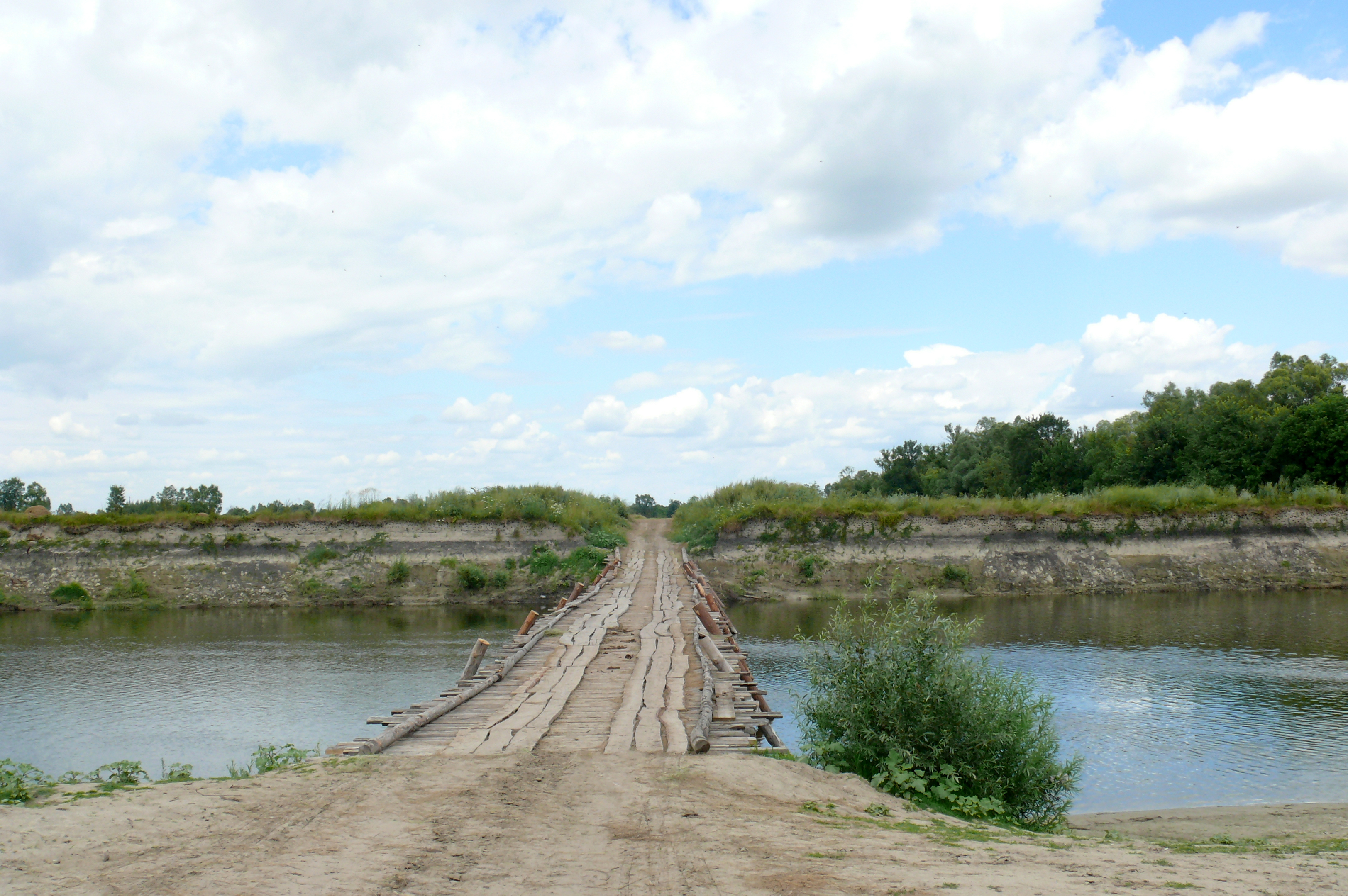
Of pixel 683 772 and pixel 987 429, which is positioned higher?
pixel 987 429

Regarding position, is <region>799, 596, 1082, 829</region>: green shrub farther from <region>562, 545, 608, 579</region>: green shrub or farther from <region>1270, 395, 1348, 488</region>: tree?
<region>1270, 395, 1348, 488</region>: tree

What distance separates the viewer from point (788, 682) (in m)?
15.0

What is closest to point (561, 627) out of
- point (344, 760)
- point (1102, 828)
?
point (344, 760)

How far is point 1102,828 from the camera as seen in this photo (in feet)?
28.0

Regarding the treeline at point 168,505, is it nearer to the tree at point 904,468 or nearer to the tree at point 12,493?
the tree at point 12,493

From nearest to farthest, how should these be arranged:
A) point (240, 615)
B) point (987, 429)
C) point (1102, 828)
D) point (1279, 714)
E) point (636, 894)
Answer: point (636, 894)
point (1102, 828)
point (1279, 714)
point (240, 615)
point (987, 429)

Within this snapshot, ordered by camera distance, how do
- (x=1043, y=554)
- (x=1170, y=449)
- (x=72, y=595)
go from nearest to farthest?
(x=72, y=595) → (x=1043, y=554) → (x=1170, y=449)

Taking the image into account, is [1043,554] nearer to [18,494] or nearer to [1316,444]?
[1316,444]

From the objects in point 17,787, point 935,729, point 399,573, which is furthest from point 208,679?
point 935,729

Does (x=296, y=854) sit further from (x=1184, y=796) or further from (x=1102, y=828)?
(x=1184, y=796)

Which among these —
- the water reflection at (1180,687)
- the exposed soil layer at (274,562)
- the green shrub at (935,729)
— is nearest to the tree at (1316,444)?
the water reflection at (1180,687)

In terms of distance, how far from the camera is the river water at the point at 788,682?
11062mm

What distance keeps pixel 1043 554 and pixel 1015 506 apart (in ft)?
7.62

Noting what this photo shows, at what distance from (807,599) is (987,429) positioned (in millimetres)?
44990
